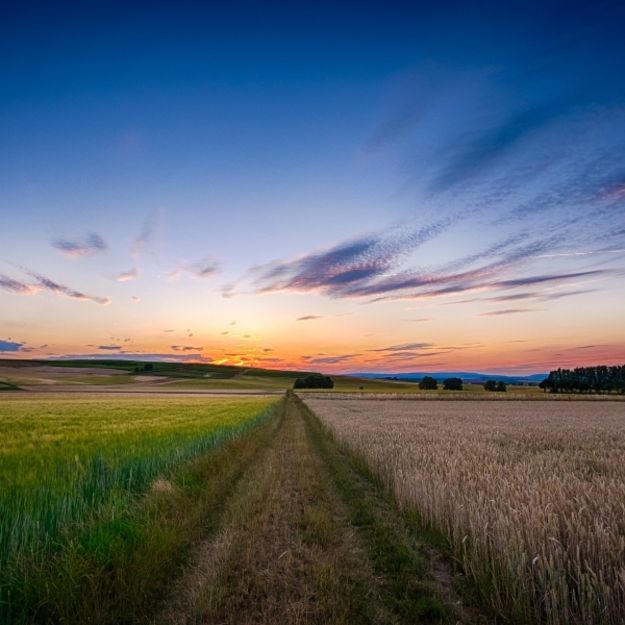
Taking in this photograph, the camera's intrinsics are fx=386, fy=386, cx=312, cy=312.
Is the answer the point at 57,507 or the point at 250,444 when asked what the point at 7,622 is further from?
the point at 250,444

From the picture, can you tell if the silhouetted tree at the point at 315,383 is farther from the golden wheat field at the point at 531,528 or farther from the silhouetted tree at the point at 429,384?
the golden wheat field at the point at 531,528

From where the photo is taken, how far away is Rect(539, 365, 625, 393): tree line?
134625 millimetres

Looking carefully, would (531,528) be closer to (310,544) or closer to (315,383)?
(310,544)

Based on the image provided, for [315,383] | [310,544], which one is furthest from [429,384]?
[310,544]

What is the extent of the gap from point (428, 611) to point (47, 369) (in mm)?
176361

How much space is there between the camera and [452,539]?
20.5 feet

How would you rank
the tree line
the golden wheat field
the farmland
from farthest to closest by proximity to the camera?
the tree line → the farmland → the golden wheat field

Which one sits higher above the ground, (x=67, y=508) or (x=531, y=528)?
(x=531, y=528)

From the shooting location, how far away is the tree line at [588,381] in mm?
134625

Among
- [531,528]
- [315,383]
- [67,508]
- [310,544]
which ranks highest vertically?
[531,528]

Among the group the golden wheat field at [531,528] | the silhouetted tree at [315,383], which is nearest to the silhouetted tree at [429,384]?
the silhouetted tree at [315,383]

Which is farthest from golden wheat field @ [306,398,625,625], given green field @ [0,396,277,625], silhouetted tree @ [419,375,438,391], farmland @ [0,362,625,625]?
silhouetted tree @ [419,375,438,391]

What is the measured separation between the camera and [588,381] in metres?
138

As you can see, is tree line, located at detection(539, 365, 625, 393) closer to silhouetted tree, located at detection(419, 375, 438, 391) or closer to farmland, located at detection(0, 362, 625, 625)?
silhouetted tree, located at detection(419, 375, 438, 391)
